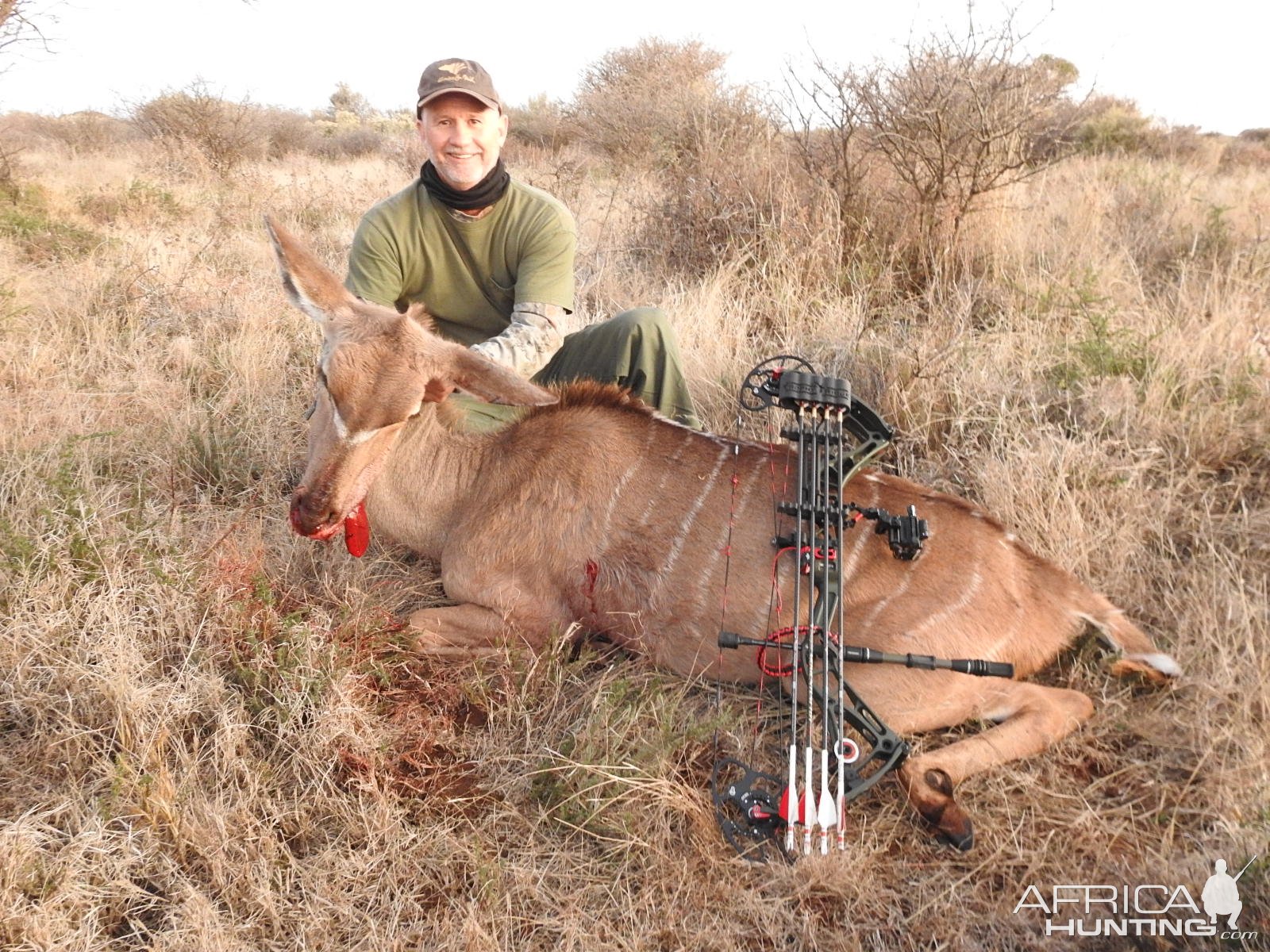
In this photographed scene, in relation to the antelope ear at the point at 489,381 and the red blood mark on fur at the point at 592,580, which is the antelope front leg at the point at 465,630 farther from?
the antelope ear at the point at 489,381

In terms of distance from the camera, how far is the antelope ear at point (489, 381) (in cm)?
329

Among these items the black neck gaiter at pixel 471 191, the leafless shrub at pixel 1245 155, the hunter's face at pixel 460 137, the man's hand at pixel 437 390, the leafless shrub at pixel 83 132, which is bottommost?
the man's hand at pixel 437 390

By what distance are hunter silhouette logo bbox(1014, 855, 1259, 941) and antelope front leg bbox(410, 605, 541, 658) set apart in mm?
1941

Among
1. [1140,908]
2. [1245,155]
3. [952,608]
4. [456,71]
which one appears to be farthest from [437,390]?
[1245,155]

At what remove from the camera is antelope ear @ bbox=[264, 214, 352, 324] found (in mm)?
3574

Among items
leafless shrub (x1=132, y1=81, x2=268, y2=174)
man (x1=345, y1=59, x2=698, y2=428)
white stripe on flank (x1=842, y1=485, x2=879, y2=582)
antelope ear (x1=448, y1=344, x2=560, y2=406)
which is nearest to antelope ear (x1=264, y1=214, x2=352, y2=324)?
antelope ear (x1=448, y1=344, x2=560, y2=406)

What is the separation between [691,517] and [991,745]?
1.31 m

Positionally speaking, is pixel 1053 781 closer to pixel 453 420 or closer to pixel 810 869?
pixel 810 869

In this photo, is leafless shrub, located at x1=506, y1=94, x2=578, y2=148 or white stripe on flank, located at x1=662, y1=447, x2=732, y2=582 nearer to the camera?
white stripe on flank, located at x1=662, y1=447, x2=732, y2=582

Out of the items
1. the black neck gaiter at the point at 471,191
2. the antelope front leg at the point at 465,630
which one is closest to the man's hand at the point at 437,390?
the antelope front leg at the point at 465,630

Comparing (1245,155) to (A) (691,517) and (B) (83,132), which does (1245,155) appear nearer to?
(A) (691,517)

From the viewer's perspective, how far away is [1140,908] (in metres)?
2.48

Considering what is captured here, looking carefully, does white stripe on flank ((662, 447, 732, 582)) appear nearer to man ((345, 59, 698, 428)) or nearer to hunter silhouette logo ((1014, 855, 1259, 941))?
man ((345, 59, 698, 428))

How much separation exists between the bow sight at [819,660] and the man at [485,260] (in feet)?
4.93
